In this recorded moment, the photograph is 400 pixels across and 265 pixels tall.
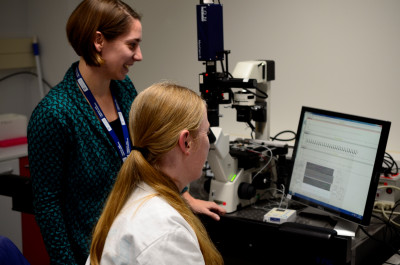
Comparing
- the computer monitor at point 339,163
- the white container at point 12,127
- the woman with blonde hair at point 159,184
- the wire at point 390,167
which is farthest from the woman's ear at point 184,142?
the white container at point 12,127

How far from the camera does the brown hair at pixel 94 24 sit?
1575mm

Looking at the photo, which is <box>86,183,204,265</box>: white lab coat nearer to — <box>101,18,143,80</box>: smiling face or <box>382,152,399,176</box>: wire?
<box>101,18,143,80</box>: smiling face

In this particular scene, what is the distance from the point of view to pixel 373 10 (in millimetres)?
2385

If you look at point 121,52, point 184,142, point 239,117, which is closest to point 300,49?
point 239,117

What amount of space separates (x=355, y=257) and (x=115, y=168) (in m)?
0.90

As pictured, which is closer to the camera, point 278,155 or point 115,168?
point 115,168

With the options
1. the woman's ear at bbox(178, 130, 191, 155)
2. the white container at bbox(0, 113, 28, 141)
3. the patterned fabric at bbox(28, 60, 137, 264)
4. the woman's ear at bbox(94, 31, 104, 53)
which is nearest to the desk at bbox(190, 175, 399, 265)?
the patterned fabric at bbox(28, 60, 137, 264)

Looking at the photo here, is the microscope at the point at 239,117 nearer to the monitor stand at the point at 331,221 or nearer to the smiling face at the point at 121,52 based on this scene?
the monitor stand at the point at 331,221

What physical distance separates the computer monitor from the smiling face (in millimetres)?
742

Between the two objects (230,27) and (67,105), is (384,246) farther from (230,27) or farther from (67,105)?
(230,27)

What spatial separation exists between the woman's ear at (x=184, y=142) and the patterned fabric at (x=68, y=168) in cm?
55

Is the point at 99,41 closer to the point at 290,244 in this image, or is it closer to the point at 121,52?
the point at 121,52

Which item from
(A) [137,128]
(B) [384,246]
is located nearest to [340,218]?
(B) [384,246]

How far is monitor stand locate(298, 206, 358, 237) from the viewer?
5.60 feet
